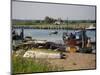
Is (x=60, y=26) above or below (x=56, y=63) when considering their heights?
above

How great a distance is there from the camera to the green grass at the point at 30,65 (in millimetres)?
2260

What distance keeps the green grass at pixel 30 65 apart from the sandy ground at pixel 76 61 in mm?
63

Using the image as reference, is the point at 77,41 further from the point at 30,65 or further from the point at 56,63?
the point at 30,65

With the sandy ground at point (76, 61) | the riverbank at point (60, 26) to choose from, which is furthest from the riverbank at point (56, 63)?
the riverbank at point (60, 26)

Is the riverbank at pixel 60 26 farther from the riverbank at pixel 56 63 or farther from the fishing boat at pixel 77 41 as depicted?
the riverbank at pixel 56 63

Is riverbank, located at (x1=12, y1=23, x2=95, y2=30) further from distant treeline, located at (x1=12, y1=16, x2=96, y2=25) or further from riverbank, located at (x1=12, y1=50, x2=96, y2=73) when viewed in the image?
riverbank, located at (x1=12, y1=50, x2=96, y2=73)

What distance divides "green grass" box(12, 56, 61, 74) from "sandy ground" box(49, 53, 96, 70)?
6 cm

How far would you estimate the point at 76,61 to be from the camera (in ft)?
8.20

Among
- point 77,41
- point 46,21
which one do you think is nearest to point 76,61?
point 77,41

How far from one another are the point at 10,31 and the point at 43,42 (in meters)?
0.37

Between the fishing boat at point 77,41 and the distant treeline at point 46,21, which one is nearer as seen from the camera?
the distant treeline at point 46,21

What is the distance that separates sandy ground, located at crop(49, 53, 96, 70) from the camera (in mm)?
2434

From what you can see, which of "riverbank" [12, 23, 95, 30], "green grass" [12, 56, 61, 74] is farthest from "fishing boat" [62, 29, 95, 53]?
"green grass" [12, 56, 61, 74]

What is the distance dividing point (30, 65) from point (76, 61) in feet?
1.74
